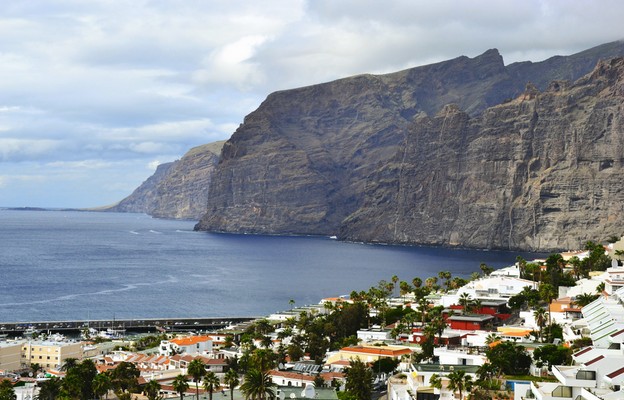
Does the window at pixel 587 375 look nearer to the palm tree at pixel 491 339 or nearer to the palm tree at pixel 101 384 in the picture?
the palm tree at pixel 491 339

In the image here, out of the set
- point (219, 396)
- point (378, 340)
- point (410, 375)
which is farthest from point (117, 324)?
point (410, 375)

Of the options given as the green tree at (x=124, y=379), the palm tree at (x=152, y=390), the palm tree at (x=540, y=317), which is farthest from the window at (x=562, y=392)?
the green tree at (x=124, y=379)

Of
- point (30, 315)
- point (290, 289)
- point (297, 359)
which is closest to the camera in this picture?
point (297, 359)

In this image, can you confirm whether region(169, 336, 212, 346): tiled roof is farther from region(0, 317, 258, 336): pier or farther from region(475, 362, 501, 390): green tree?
region(475, 362, 501, 390): green tree

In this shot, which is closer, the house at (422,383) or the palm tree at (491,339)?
the house at (422,383)

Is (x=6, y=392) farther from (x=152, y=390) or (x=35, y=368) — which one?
(x=35, y=368)

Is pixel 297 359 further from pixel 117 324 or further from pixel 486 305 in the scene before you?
pixel 117 324

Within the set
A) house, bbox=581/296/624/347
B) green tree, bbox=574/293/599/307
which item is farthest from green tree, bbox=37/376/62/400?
green tree, bbox=574/293/599/307
